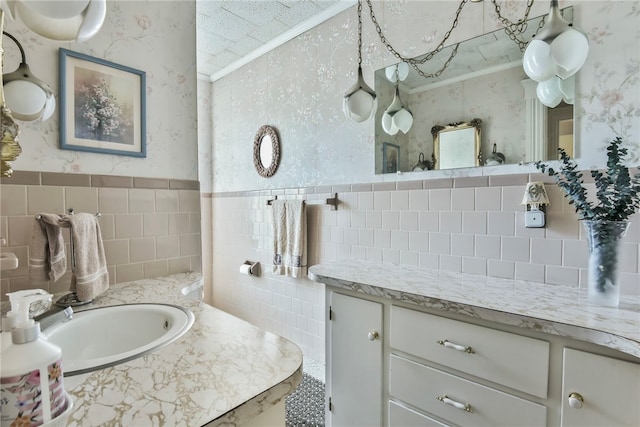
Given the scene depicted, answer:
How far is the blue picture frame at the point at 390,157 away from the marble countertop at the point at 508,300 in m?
0.59

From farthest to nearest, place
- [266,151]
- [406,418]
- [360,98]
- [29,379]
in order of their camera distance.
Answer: [266,151]
[360,98]
[406,418]
[29,379]

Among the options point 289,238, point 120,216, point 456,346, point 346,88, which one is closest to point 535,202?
point 456,346

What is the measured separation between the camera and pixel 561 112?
1.25 meters

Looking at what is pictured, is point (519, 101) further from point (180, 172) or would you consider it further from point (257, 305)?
point (257, 305)

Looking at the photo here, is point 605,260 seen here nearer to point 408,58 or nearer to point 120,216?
point 408,58

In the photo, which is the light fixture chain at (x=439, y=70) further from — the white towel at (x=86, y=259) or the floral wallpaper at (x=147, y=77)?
the white towel at (x=86, y=259)

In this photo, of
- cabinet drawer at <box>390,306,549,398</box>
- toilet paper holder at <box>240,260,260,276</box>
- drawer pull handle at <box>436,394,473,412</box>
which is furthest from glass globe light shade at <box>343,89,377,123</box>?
toilet paper holder at <box>240,260,260,276</box>

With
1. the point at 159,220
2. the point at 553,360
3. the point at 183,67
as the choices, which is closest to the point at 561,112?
the point at 553,360

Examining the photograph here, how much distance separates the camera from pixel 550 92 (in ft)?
4.15

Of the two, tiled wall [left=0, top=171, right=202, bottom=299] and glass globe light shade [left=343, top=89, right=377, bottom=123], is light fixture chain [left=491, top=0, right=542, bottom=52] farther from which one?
tiled wall [left=0, top=171, right=202, bottom=299]

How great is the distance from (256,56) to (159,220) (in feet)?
5.96

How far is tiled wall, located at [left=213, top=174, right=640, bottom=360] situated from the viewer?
1243 millimetres

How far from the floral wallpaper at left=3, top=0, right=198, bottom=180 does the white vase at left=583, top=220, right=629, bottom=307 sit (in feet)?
5.24

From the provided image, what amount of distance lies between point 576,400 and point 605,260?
1.42 ft
